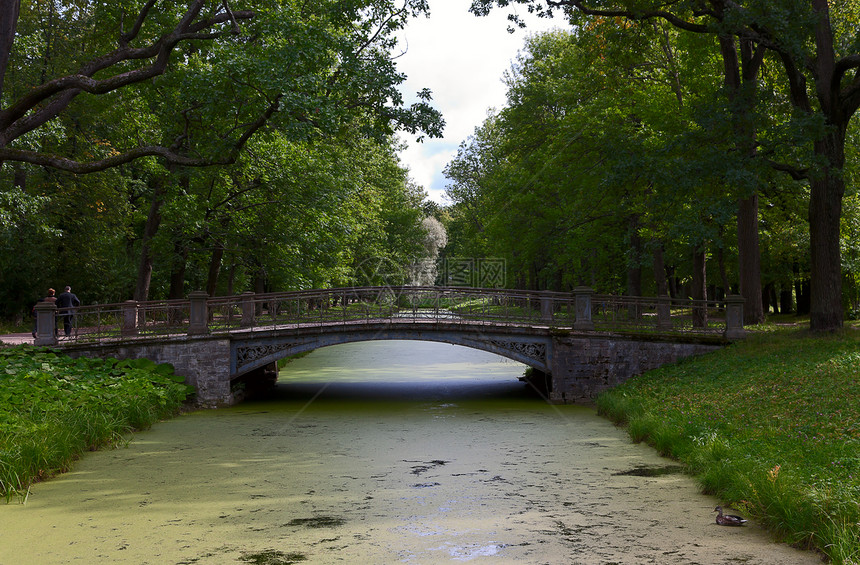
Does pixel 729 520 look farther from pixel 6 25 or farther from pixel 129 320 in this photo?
pixel 129 320

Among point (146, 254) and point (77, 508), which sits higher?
point (146, 254)

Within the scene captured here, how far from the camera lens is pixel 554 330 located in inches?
677

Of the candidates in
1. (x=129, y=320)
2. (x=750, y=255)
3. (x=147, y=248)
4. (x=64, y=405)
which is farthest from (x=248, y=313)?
(x=750, y=255)

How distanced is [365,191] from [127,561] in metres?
29.2

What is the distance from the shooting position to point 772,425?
9859 millimetres

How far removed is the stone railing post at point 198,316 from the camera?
17.0m

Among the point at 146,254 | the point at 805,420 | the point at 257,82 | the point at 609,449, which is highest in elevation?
the point at 257,82

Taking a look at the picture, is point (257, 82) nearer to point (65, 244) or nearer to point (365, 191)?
point (65, 244)

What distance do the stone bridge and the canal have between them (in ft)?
7.24

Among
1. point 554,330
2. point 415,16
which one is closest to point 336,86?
point 415,16

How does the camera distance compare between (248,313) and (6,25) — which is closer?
(6,25)

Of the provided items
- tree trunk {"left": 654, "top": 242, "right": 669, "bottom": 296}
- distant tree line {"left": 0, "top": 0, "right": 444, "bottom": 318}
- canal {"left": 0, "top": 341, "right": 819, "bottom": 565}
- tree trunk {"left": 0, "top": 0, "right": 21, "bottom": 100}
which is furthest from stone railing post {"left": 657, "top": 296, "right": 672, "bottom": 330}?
tree trunk {"left": 0, "top": 0, "right": 21, "bottom": 100}

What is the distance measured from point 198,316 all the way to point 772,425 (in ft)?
41.6

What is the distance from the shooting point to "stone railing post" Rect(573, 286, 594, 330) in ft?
56.7
